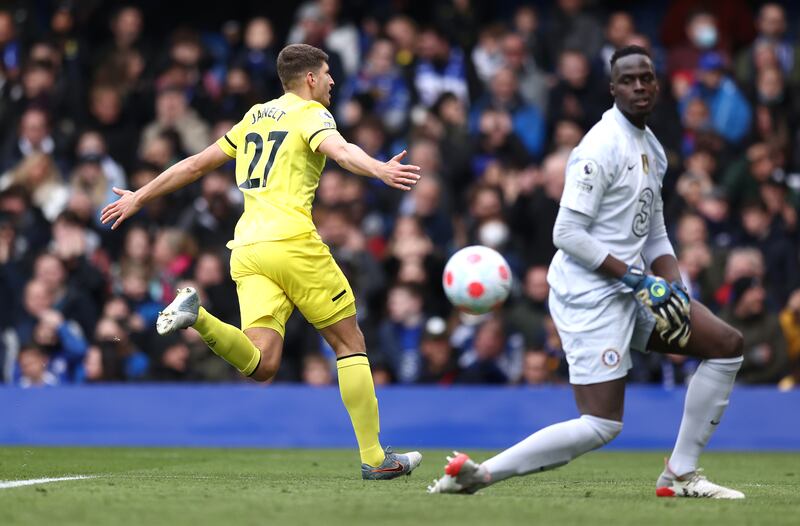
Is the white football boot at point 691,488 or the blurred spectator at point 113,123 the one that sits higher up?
the blurred spectator at point 113,123

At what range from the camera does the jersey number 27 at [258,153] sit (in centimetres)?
794

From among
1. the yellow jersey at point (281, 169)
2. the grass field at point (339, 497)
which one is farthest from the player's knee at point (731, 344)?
the yellow jersey at point (281, 169)

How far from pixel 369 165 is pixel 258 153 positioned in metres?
1.06

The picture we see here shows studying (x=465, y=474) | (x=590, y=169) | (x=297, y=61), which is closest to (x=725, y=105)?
(x=297, y=61)

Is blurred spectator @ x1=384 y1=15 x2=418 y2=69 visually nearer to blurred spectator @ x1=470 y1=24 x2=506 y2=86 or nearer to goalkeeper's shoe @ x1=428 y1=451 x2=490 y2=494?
blurred spectator @ x1=470 y1=24 x2=506 y2=86

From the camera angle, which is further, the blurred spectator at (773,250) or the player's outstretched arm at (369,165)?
the blurred spectator at (773,250)

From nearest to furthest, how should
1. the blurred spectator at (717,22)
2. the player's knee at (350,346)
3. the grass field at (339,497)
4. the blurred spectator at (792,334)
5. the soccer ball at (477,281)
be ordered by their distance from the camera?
the grass field at (339,497) < the player's knee at (350,346) < the soccer ball at (477,281) < the blurred spectator at (792,334) < the blurred spectator at (717,22)

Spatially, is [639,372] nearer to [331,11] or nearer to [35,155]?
[331,11]

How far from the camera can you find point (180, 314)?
289 inches

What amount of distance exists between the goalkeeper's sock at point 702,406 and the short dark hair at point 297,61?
112 inches

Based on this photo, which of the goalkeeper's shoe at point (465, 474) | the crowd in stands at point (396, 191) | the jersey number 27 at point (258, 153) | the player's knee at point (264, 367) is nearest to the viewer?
the goalkeeper's shoe at point (465, 474)

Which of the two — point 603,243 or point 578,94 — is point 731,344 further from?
point 578,94

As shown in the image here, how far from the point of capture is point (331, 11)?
1576cm

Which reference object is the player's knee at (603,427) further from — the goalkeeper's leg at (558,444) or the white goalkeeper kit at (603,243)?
the white goalkeeper kit at (603,243)
